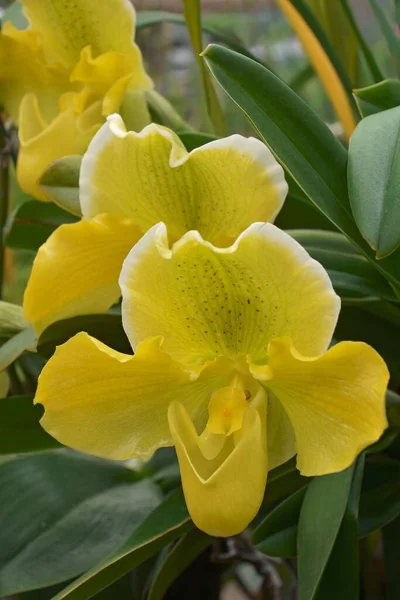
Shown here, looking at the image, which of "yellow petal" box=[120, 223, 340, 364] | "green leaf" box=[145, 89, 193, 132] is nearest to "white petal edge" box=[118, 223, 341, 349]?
"yellow petal" box=[120, 223, 340, 364]

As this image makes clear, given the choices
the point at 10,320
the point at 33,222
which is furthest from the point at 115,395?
the point at 33,222

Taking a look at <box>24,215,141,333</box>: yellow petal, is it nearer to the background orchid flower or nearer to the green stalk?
the background orchid flower

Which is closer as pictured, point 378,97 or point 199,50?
point 378,97

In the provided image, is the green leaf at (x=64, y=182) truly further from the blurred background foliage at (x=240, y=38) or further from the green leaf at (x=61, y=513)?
the blurred background foliage at (x=240, y=38)

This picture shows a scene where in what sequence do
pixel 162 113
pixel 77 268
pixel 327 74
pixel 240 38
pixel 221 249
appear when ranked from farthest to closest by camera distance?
pixel 240 38 < pixel 327 74 < pixel 162 113 < pixel 77 268 < pixel 221 249

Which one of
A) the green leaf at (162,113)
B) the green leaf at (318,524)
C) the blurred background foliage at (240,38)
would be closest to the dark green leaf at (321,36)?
the green leaf at (162,113)

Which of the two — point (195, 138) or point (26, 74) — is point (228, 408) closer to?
point (195, 138)

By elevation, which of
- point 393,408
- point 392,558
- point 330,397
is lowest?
point 392,558
